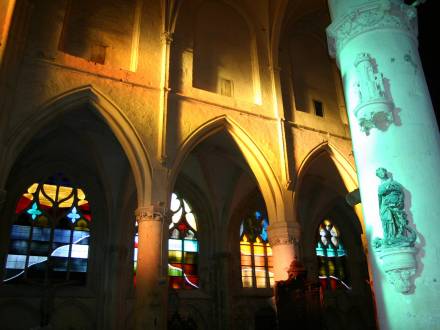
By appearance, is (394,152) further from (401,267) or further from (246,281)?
(246,281)

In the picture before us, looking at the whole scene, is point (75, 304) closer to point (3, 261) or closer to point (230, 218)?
point (3, 261)

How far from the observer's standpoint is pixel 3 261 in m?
12.3

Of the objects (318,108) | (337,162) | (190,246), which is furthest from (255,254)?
(318,108)

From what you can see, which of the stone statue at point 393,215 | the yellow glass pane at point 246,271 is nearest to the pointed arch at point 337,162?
the yellow glass pane at point 246,271

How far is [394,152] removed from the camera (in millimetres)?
5125

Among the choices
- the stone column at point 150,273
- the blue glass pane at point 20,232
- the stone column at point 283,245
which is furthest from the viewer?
the blue glass pane at point 20,232

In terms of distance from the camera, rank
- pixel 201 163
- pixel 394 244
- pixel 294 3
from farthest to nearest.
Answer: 1. pixel 201 163
2. pixel 294 3
3. pixel 394 244

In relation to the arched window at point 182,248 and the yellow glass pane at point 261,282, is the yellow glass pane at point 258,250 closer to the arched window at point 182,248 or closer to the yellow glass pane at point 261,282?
the yellow glass pane at point 261,282

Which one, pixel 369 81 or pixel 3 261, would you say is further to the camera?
pixel 3 261

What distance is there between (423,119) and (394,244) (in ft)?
5.24

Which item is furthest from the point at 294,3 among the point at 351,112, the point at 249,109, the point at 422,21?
the point at 351,112

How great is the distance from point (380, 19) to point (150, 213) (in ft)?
20.1

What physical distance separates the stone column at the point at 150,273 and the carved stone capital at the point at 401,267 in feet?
18.7

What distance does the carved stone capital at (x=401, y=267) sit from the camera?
4.57m
